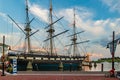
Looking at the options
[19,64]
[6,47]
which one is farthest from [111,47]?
[19,64]

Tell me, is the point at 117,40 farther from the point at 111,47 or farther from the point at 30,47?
the point at 30,47

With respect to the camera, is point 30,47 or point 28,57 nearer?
point 28,57

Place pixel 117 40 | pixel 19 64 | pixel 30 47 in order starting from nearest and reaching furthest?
pixel 117 40, pixel 19 64, pixel 30 47

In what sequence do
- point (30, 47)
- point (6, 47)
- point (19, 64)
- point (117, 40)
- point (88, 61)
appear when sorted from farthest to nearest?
point (88, 61) < point (30, 47) < point (19, 64) < point (6, 47) < point (117, 40)

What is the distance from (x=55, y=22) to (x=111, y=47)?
299 feet

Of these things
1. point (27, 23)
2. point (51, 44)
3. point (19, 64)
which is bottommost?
point (19, 64)

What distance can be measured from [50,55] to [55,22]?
15.3 m

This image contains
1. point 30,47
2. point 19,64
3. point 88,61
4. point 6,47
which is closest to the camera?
point 6,47

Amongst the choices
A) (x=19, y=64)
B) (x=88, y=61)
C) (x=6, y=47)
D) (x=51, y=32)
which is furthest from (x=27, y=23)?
(x=6, y=47)

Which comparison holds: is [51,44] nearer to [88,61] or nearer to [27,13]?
[27,13]

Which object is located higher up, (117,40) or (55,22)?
(55,22)

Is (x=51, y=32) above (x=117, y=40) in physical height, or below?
above

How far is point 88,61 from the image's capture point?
158 meters

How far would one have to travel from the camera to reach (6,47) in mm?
48250
